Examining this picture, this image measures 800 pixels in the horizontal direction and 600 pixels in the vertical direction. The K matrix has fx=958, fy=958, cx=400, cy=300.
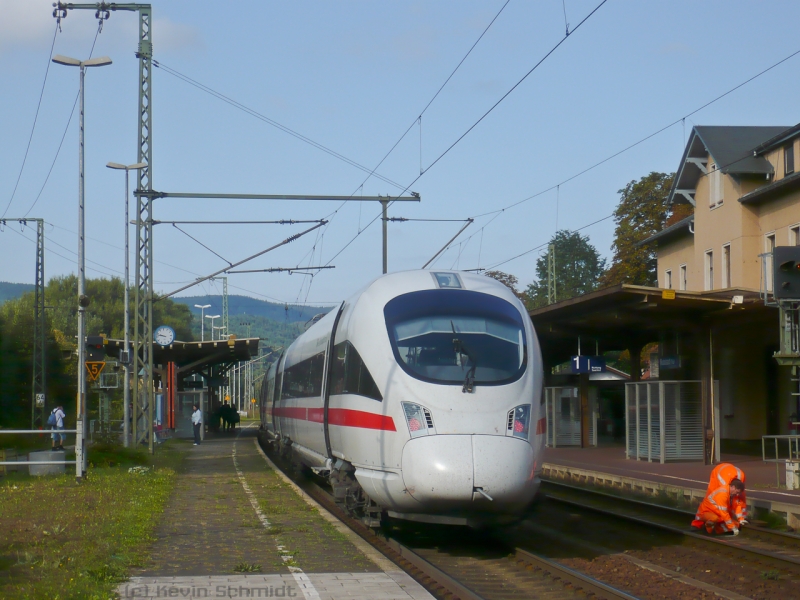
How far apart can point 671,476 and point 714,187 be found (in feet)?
56.6

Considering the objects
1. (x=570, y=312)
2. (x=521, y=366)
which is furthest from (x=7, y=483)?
(x=570, y=312)

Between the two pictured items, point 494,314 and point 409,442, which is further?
point 494,314

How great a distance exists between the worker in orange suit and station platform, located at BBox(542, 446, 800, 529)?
3.27 ft

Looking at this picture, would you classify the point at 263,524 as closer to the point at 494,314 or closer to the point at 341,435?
the point at 341,435

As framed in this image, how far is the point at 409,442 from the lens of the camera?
9961mm

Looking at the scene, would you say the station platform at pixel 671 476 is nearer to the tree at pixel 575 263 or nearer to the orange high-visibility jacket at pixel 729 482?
the orange high-visibility jacket at pixel 729 482

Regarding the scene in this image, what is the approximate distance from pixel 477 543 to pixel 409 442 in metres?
2.60

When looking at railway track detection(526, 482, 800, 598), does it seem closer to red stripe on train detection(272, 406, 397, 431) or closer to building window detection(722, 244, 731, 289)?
red stripe on train detection(272, 406, 397, 431)

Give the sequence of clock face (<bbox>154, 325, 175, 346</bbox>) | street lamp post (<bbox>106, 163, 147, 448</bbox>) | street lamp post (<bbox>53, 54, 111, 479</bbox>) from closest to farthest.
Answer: street lamp post (<bbox>53, 54, 111, 479</bbox>) → street lamp post (<bbox>106, 163, 147, 448</bbox>) → clock face (<bbox>154, 325, 175, 346</bbox>)

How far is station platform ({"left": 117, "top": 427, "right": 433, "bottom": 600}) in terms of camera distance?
26.5 ft

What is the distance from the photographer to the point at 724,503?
41.7 ft

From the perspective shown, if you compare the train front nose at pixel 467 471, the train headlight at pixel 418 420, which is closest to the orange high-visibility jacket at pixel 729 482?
the train front nose at pixel 467 471

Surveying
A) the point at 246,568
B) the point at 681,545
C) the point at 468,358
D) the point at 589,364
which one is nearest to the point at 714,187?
the point at 589,364

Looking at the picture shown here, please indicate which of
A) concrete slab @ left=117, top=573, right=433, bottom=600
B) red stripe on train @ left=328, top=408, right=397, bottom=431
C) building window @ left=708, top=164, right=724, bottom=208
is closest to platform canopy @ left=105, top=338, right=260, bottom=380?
building window @ left=708, top=164, right=724, bottom=208
